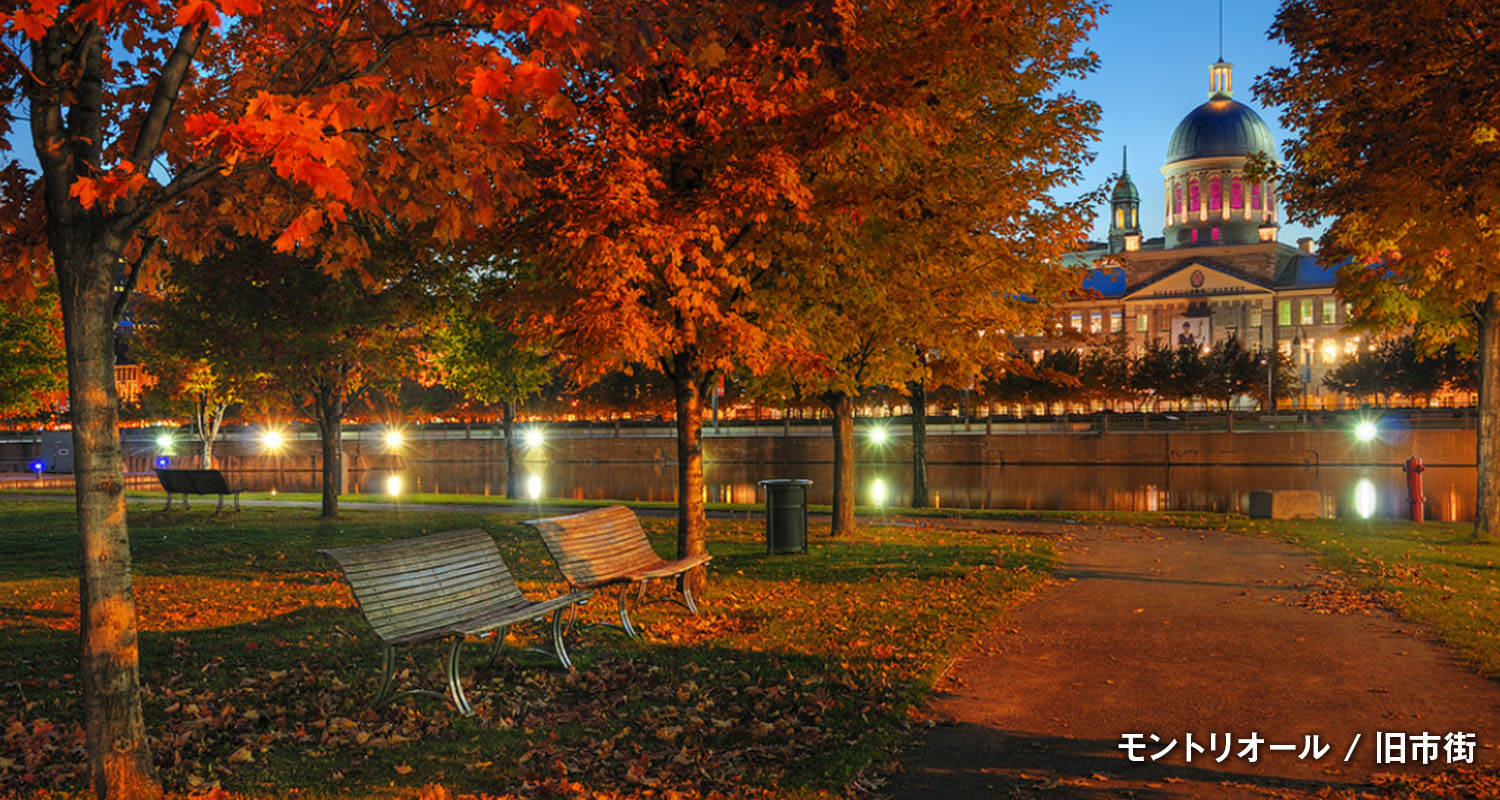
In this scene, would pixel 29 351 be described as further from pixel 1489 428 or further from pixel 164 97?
pixel 1489 428

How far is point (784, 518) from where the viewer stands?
1473cm

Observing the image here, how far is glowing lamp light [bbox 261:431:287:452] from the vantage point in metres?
78.6

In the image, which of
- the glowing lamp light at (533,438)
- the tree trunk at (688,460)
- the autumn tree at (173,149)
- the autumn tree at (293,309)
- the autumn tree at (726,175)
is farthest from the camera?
the glowing lamp light at (533,438)

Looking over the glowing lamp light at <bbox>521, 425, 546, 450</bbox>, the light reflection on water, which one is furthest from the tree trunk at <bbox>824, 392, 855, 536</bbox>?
the glowing lamp light at <bbox>521, 425, 546, 450</bbox>

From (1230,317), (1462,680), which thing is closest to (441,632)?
(1462,680)

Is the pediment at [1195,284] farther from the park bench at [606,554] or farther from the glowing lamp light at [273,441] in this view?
the park bench at [606,554]

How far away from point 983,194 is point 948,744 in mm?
9695

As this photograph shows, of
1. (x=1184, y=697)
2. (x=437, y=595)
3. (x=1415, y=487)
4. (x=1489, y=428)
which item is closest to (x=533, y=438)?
(x=1415, y=487)

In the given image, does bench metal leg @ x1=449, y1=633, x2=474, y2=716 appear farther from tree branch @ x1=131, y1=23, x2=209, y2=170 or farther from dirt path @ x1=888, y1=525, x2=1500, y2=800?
tree branch @ x1=131, y1=23, x2=209, y2=170

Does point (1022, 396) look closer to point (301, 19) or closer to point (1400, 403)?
point (1400, 403)

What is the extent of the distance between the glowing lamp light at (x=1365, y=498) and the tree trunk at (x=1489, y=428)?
12.4 meters

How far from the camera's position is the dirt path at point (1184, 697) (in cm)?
573

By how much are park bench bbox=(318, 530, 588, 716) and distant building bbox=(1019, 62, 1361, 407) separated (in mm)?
110991

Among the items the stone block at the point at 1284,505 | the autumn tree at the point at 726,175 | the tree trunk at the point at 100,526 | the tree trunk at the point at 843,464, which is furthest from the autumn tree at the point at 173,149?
the stone block at the point at 1284,505
